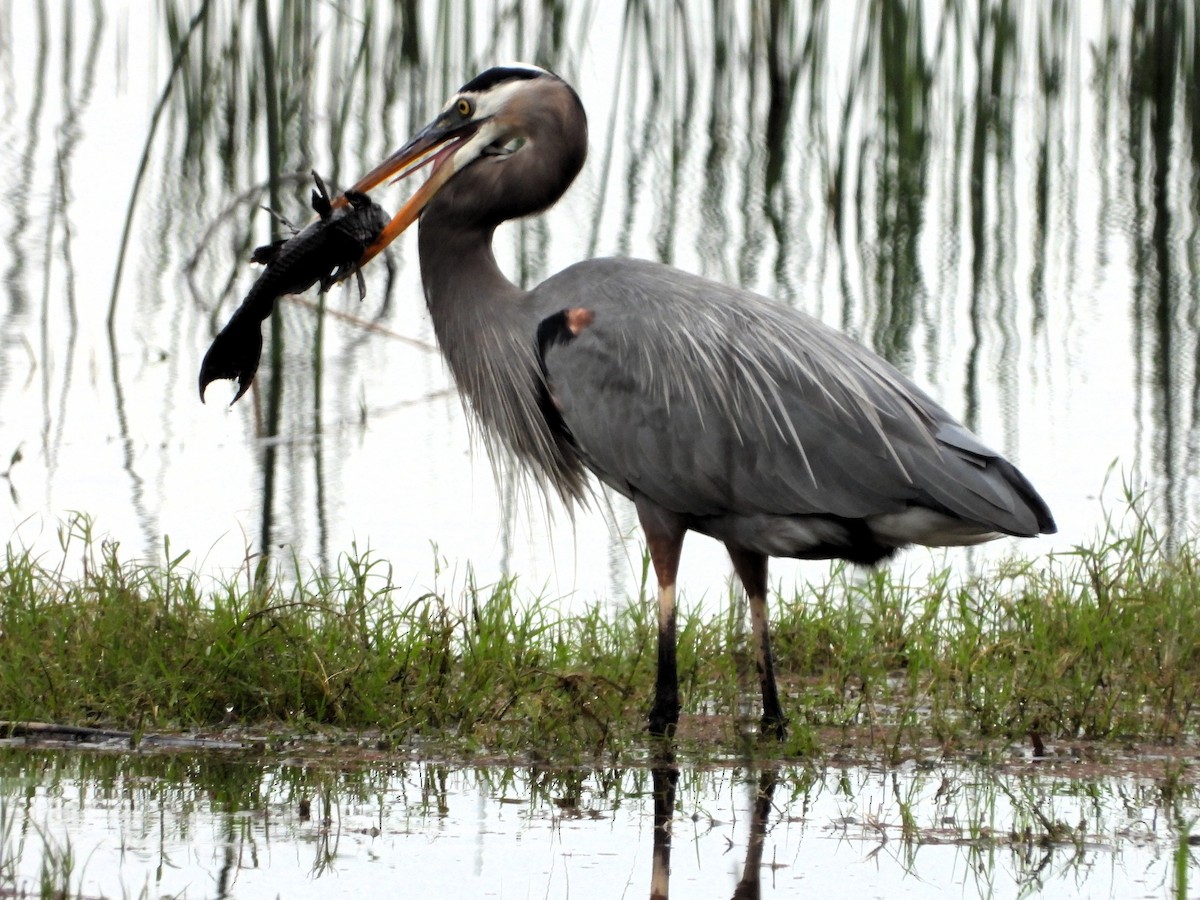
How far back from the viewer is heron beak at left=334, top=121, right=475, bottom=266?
552 cm

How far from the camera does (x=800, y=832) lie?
4.11 metres

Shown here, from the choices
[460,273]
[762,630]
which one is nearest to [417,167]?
[460,273]

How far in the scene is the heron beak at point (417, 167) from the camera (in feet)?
A: 18.1

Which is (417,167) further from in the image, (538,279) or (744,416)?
(538,279)

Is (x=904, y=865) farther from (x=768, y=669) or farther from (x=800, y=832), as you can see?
(x=768, y=669)

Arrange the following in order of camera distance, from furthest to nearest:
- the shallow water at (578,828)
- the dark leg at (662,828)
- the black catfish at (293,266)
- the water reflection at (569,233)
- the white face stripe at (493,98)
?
1. the water reflection at (569,233)
2. the white face stripe at (493,98)
3. the black catfish at (293,266)
4. the dark leg at (662,828)
5. the shallow water at (578,828)

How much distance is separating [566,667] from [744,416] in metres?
0.82

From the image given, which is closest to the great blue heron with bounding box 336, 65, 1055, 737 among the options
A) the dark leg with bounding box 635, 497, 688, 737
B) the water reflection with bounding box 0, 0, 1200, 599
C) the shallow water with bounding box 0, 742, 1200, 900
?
the dark leg with bounding box 635, 497, 688, 737

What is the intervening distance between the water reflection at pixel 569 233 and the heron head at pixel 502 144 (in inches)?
38.5

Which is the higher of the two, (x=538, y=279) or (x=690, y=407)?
(x=538, y=279)

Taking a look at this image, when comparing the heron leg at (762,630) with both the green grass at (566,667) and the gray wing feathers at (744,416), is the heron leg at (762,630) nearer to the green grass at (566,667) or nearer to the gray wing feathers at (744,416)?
the green grass at (566,667)

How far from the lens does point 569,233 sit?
11.8m

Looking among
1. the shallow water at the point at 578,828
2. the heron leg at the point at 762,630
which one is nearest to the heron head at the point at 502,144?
the heron leg at the point at 762,630

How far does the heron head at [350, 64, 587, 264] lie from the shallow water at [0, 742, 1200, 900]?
1788mm
